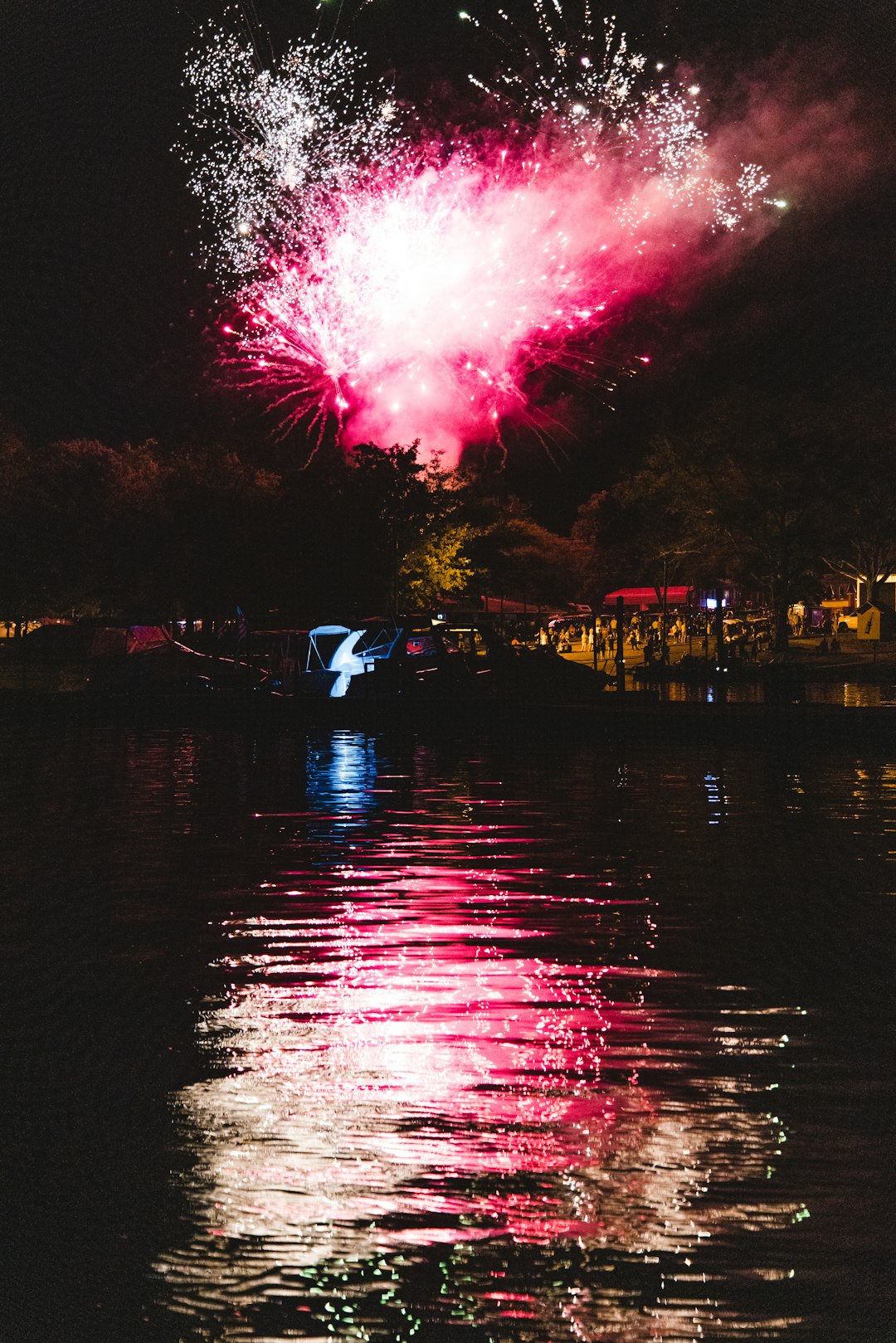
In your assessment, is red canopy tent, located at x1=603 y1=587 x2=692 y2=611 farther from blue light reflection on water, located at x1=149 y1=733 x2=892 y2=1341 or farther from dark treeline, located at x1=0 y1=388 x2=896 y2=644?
blue light reflection on water, located at x1=149 y1=733 x2=892 y2=1341

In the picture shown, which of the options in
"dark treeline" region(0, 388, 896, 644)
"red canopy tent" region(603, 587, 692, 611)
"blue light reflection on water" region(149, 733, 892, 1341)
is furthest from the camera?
"red canopy tent" region(603, 587, 692, 611)

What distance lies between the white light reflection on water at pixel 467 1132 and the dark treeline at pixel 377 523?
133 feet

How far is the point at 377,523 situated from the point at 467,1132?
4769 centimetres

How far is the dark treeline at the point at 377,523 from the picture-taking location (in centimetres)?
5091

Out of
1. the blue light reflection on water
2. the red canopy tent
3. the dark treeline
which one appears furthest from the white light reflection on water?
the red canopy tent

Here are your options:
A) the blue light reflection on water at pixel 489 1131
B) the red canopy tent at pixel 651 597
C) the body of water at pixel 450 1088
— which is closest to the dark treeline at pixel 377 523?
the red canopy tent at pixel 651 597

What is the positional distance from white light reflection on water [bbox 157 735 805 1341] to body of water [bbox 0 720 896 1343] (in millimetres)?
15

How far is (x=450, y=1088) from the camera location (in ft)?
19.5

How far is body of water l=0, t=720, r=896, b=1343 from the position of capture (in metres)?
4.23

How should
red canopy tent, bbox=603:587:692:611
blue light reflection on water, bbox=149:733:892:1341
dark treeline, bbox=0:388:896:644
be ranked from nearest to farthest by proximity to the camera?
blue light reflection on water, bbox=149:733:892:1341, dark treeline, bbox=0:388:896:644, red canopy tent, bbox=603:587:692:611

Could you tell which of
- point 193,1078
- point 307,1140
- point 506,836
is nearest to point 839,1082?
point 307,1140

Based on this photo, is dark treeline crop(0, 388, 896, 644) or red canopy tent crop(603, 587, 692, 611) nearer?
dark treeline crop(0, 388, 896, 644)

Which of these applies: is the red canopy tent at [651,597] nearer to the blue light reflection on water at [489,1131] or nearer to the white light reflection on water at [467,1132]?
the blue light reflection on water at [489,1131]

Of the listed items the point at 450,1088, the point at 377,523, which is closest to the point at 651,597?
the point at 377,523
